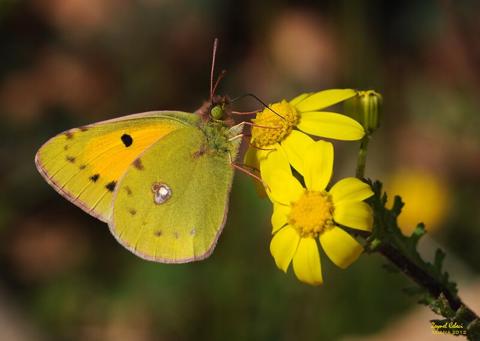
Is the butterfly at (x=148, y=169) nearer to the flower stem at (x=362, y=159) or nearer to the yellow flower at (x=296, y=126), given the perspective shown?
the yellow flower at (x=296, y=126)

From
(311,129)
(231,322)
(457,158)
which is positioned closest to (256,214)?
(231,322)

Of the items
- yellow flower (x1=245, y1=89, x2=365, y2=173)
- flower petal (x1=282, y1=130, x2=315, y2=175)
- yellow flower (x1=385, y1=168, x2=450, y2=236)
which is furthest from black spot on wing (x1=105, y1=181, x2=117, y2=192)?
yellow flower (x1=385, y1=168, x2=450, y2=236)

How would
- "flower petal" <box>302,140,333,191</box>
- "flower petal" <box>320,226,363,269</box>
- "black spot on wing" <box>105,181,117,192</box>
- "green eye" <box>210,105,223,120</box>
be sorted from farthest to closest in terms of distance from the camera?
"black spot on wing" <box>105,181,117,192</box> → "green eye" <box>210,105,223,120</box> → "flower petal" <box>302,140,333,191</box> → "flower petal" <box>320,226,363,269</box>

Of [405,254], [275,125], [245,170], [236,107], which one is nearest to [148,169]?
[245,170]

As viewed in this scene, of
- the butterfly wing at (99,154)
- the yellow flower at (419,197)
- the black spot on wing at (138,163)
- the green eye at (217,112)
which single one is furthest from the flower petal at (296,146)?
the yellow flower at (419,197)

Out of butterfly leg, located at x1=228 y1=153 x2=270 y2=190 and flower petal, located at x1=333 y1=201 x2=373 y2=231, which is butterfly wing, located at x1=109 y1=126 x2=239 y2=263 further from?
flower petal, located at x1=333 y1=201 x2=373 y2=231
